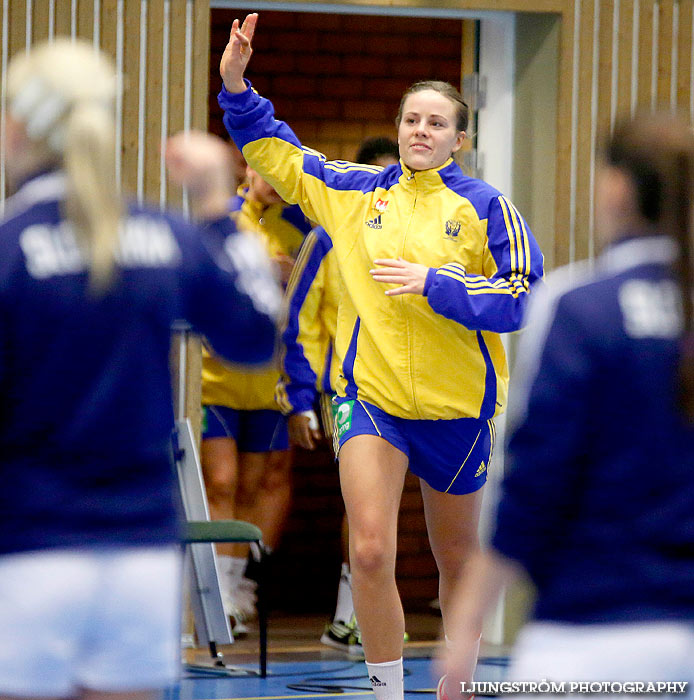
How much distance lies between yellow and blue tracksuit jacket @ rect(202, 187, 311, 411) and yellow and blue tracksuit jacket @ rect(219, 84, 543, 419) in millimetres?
1845

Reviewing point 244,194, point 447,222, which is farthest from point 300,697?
point 244,194

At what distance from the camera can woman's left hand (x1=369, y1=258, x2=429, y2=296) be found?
12.3 ft

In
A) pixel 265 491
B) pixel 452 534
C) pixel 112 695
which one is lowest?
pixel 265 491

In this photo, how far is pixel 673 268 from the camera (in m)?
1.82

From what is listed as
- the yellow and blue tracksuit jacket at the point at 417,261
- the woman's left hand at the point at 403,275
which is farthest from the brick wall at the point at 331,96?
the woman's left hand at the point at 403,275

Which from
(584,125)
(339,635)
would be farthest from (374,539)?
(584,125)

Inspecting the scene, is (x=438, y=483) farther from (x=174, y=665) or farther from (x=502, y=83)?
(x=502, y=83)

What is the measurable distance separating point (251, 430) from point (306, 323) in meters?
→ 0.86

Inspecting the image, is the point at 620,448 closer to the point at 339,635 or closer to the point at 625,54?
the point at 339,635

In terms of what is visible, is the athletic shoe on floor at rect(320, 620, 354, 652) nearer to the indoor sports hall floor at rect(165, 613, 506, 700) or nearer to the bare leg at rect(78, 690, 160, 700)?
the indoor sports hall floor at rect(165, 613, 506, 700)

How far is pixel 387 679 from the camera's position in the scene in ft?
12.7

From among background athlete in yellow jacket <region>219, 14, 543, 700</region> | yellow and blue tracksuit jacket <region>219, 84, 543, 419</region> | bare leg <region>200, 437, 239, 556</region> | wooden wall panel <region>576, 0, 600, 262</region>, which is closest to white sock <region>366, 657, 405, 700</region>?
background athlete in yellow jacket <region>219, 14, 543, 700</region>

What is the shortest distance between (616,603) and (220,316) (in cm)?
78

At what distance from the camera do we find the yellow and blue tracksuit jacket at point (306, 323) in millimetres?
5363
